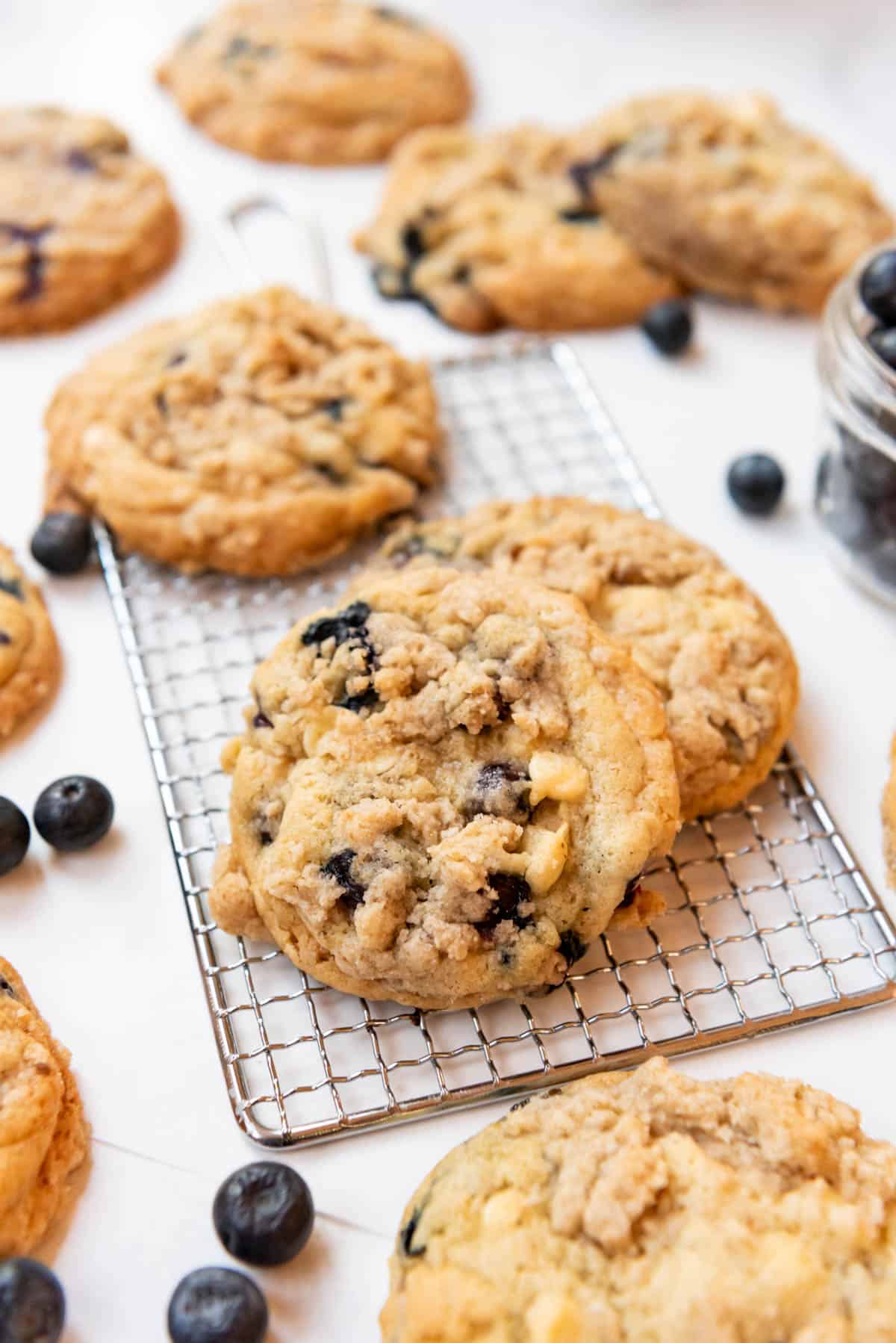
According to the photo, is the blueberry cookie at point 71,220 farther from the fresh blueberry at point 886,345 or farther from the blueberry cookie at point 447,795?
the fresh blueberry at point 886,345

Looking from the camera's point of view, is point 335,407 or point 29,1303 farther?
point 335,407

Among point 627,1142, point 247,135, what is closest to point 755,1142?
point 627,1142

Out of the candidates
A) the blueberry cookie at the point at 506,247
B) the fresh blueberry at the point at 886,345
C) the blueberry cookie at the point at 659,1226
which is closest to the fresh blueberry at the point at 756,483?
the fresh blueberry at the point at 886,345

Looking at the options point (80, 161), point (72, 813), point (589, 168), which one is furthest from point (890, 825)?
point (80, 161)

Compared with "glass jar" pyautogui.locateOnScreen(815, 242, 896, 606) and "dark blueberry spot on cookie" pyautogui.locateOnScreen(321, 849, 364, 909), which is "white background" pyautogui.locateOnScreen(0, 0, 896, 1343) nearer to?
"glass jar" pyautogui.locateOnScreen(815, 242, 896, 606)

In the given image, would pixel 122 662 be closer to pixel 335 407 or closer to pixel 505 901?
pixel 335 407
